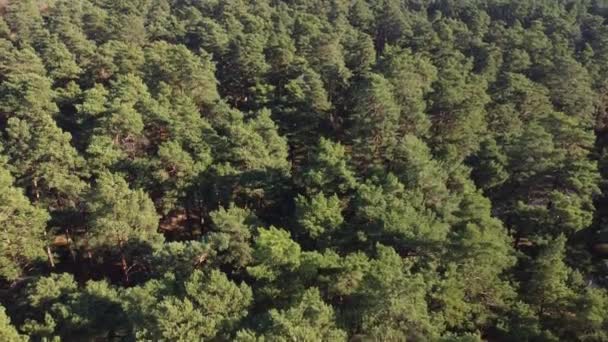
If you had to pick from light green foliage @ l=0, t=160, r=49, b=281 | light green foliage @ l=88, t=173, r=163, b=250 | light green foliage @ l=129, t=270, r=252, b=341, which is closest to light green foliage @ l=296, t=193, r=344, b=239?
light green foliage @ l=129, t=270, r=252, b=341

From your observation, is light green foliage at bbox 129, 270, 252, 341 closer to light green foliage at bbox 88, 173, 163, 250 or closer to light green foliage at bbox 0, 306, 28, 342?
light green foliage at bbox 0, 306, 28, 342

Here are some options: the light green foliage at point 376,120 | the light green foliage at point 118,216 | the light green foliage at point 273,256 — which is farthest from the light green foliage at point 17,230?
the light green foliage at point 376,120

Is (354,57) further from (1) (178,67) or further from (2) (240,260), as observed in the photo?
(2) (240,260)

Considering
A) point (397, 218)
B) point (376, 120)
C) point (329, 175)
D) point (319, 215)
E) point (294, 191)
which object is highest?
point (376, 120)

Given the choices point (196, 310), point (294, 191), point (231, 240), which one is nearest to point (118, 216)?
point (231, 240)

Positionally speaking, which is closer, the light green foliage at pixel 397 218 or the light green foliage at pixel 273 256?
the light green foliage at pixel 273 256

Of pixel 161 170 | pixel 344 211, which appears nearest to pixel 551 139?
pixel 344 211

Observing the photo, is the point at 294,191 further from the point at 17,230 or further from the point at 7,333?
the point at 7,333

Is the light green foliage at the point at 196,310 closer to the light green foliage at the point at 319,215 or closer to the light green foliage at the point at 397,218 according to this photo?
the light green foliage at the point at 319,215

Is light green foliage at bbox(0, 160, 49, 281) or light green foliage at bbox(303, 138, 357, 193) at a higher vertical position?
light green foliage at bbox(303, 138, 357, 193)
